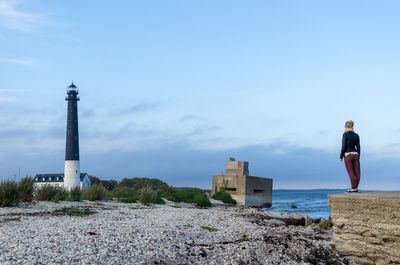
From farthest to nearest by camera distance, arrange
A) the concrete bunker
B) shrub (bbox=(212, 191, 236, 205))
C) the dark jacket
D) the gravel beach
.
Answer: the concrete bunker
shrub (bbox=(212, 191, 236, 205))
the dark jacket
the gravel beach

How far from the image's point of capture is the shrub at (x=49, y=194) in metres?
20.9

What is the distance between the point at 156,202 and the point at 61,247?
630 inches

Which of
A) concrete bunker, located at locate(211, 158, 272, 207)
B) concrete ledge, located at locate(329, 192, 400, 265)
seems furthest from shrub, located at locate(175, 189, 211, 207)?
concrete ledge, located at locate(329, 192, 400, 265)

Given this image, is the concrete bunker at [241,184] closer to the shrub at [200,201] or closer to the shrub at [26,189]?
the shrub at [200,201]

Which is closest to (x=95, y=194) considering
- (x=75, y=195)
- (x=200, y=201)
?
(x=75, y=195)

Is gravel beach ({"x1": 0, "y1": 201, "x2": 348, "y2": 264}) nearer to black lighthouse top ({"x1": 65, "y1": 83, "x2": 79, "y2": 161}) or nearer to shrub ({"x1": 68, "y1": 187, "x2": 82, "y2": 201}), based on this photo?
shrub ({"x1": 68, "y1": 187, "x2": 82, "y2": 201})

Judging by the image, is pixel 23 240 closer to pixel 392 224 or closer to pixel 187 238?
pixel 187 238

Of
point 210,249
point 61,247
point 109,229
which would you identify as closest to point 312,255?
point 210,249

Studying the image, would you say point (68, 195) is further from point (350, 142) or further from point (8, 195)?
point (350, 142)

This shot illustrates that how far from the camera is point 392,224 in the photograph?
10094 millimetres

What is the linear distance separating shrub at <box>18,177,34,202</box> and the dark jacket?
1076 centimetres

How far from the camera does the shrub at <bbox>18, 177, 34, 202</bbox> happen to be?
18656 millimetres

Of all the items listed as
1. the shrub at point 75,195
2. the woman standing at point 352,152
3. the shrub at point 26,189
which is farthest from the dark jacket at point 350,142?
the shrub at point 75,195

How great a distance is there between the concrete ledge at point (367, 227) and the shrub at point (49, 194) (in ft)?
40.4
